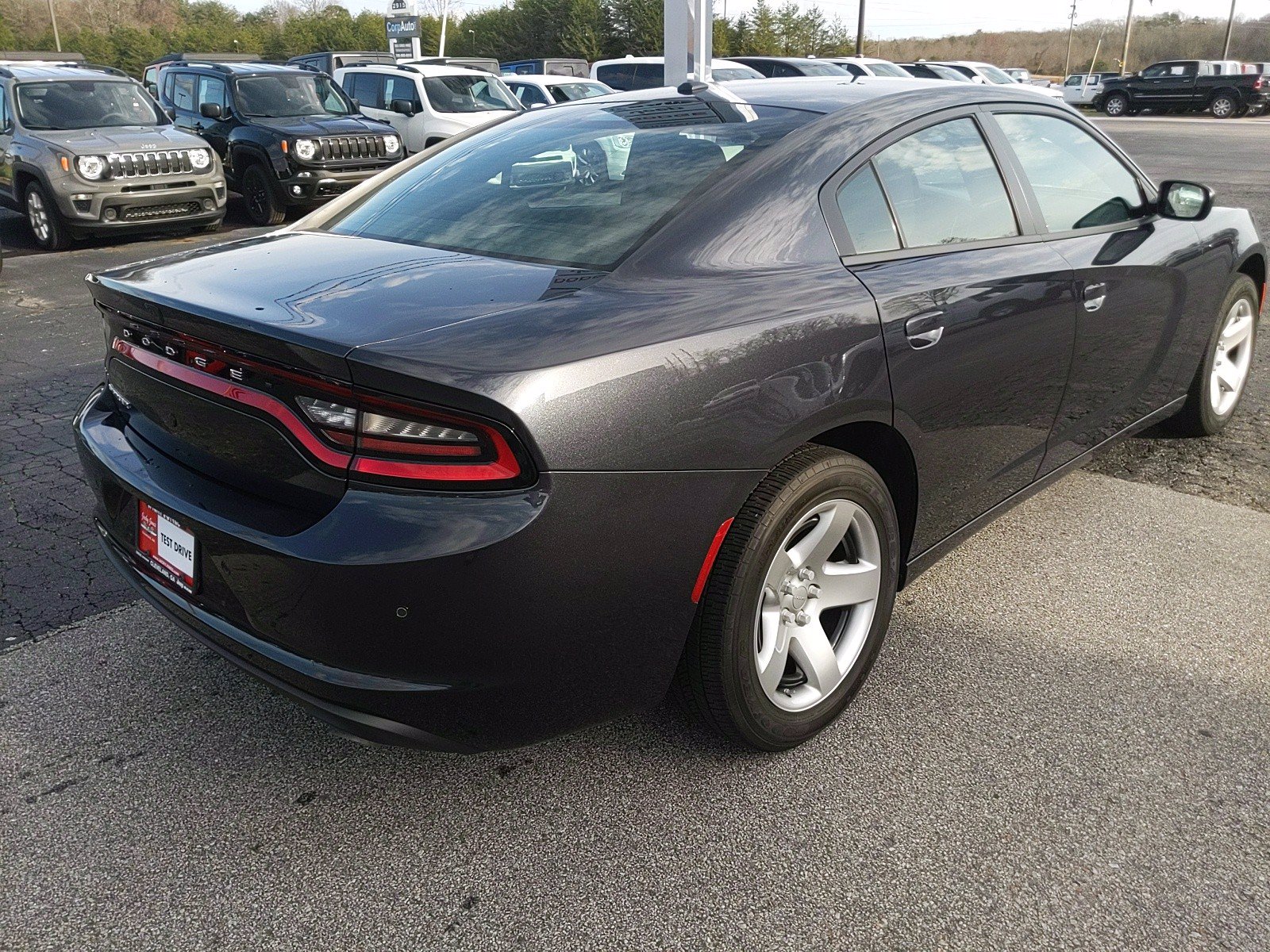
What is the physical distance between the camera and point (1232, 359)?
190 inches

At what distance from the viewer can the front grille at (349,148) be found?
11438 mm

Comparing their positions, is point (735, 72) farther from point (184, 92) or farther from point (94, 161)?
point (94, 161)

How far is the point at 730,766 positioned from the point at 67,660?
192 cm

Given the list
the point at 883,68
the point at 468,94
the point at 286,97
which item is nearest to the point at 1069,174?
the point at 286,97

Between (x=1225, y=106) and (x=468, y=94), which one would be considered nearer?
(x=468, y=94)

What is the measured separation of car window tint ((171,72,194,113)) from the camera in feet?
42.6

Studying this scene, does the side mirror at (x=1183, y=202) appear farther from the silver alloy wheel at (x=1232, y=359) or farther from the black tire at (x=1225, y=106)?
the black tire at (x=1225, y=106)

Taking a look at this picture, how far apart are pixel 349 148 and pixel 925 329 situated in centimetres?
1037

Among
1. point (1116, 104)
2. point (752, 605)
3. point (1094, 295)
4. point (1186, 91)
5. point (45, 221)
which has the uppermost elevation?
point (1094, 295)

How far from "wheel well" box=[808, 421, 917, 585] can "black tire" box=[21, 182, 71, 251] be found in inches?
374

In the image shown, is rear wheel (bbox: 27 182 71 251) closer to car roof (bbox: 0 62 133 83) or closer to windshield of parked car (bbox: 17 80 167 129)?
windshield of parked car (bbox: 17 80 167 129)

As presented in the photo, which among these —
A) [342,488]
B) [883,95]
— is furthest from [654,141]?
[342,488]

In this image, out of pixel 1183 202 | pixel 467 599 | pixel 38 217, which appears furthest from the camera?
pixel 38 217

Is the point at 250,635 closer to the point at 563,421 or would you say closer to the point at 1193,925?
the point at 563,421
